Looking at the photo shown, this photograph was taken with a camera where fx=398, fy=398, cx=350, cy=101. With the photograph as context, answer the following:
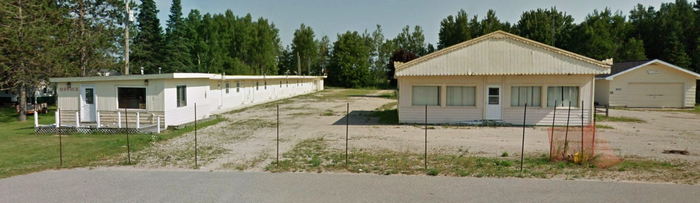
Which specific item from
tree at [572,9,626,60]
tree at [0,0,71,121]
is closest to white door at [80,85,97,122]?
tree at [0,0,71,121]

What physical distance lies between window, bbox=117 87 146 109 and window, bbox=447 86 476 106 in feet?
41.3

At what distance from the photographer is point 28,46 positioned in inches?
784

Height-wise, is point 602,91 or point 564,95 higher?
point 602,91

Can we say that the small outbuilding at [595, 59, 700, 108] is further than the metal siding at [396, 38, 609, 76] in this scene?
Yes

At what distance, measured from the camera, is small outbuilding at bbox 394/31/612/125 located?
16.0 metres

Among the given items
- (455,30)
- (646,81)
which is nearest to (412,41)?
(455,30)

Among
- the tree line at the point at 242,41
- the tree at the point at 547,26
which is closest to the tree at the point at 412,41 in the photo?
the tree line at the point at 242,41

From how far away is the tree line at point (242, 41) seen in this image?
827 inches

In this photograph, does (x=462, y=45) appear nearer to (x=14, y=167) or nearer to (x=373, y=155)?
(x=373, y=155)

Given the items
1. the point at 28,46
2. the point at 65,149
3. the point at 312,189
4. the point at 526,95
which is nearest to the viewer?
the point at 312,189

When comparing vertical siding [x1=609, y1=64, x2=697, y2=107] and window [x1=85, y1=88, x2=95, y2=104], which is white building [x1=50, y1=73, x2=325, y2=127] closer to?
window [x1=85, y1=88, x2=95, y2=104]

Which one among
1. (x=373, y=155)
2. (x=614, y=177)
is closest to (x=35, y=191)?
(x=373, y=155)

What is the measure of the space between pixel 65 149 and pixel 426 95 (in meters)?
13.0

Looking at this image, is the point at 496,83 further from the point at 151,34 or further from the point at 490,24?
the point at 490,24
